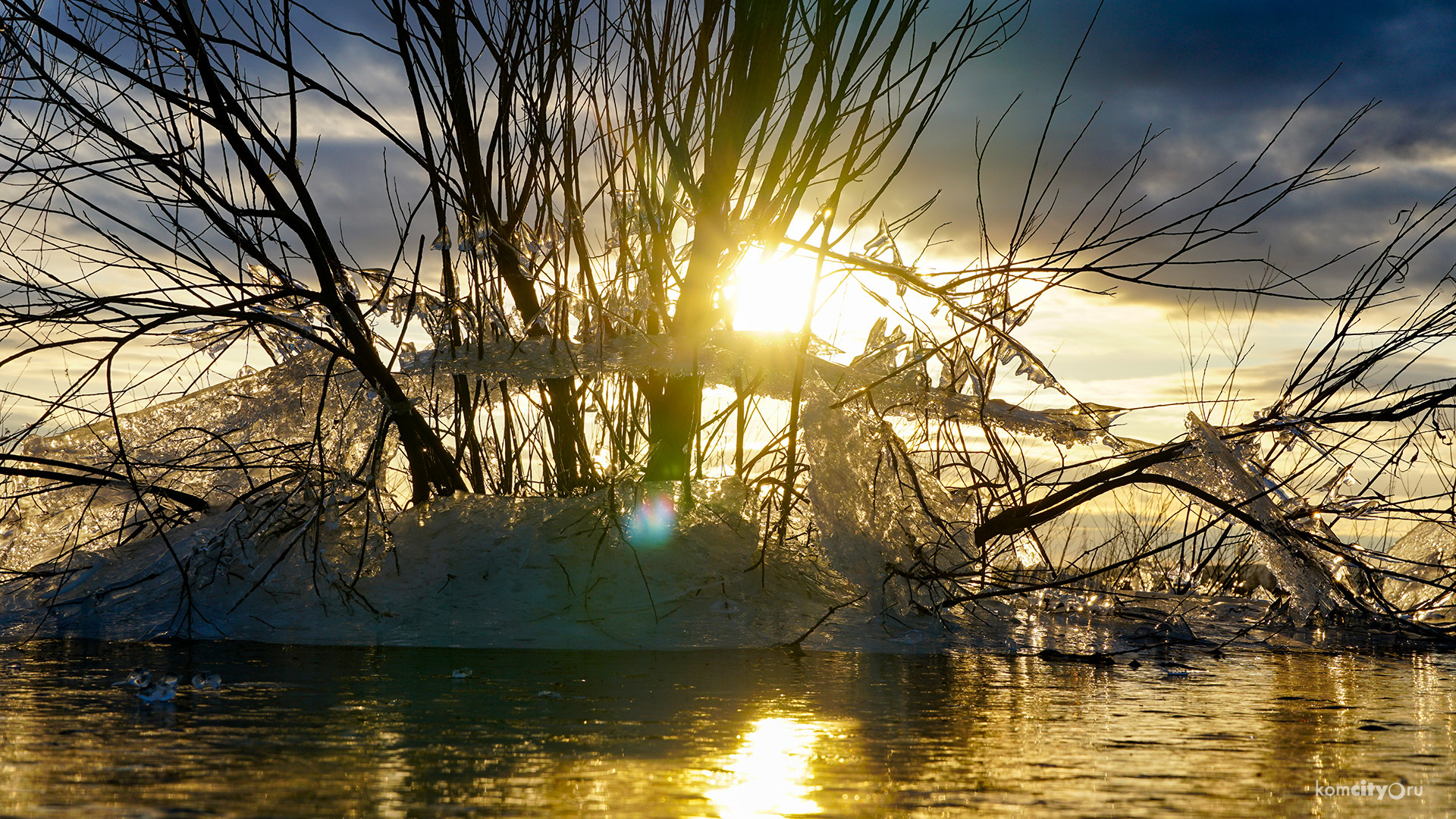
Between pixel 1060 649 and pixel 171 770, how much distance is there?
2.48 metres

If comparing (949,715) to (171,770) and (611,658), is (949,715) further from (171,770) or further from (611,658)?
(171,770)

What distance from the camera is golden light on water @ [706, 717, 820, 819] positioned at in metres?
1.16

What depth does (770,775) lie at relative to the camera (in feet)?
4.32

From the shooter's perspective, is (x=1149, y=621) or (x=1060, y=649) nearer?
(x=1060, y=649)

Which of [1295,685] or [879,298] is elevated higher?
[879,298]

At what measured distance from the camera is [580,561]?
326 cm

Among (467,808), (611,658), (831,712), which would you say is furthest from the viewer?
(611,658)

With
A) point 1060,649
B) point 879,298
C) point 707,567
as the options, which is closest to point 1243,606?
point 1060,649

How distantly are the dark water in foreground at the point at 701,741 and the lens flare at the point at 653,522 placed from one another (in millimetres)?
841

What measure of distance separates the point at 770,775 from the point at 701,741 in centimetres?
24

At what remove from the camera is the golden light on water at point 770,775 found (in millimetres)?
1157

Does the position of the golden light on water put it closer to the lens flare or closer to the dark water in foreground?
the dark water in foreground

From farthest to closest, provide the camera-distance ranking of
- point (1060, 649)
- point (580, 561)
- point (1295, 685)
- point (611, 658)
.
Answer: point (580, 561) → point (1060, 649) → point (611, 658) → point (1295, 685)

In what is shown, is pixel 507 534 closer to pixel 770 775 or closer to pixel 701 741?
pixel 701 741
